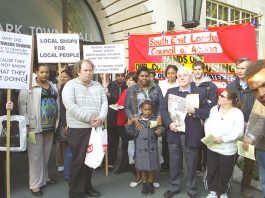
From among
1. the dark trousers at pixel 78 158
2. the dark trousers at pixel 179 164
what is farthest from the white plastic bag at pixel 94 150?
the dark trousers at pixel 179 164

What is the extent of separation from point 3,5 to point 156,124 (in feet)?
17.5

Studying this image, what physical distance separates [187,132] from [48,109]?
1.96m

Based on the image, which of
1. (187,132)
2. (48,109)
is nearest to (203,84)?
(187,132)

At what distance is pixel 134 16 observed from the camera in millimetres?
9039

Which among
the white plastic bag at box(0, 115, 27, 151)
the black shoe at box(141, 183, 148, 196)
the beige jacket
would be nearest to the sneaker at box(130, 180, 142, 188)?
the black shoe at box(141, 183, 148, 196)

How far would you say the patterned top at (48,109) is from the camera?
189 inches

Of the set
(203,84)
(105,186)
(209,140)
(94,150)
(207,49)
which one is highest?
(207,49)

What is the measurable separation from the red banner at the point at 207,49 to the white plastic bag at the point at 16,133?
2.78 meters

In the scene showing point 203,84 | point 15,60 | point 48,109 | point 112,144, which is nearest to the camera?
point 15,60

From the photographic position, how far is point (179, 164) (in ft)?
15.2

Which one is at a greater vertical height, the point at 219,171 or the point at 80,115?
the point at 80,115

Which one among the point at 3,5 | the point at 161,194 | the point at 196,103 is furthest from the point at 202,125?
the point at 3,5

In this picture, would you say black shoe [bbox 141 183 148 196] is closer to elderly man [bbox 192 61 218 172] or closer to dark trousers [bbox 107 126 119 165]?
elderly man [bbox 192 61 218 172]

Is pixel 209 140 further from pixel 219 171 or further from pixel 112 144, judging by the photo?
pixel 112 144
